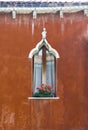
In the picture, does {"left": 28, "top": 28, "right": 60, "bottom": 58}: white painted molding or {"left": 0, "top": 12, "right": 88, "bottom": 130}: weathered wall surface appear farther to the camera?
{"left": 28, "top": 28, "right": 60, "bottom": 58}: white painted molding

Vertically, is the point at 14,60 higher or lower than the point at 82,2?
lower

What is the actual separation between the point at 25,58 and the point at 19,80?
741 mm

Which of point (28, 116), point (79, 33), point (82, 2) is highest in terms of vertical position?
point (82, 2)

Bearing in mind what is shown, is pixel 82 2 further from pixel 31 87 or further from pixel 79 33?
pixel 31 87

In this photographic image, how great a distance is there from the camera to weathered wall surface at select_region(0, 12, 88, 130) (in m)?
10.9

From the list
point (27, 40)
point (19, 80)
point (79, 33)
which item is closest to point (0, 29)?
point (27, 40)

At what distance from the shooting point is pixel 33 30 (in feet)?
37.1

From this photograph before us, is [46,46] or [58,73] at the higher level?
[46,46]

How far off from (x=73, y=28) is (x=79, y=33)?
0.85ft

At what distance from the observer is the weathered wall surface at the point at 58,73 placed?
10883 millimetres

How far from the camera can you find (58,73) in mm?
11094

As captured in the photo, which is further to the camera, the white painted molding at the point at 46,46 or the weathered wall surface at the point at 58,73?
the white painted molding at the point at 46,46

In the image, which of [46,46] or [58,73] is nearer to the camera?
[58,73]

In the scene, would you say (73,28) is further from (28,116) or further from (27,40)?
(28,116)
